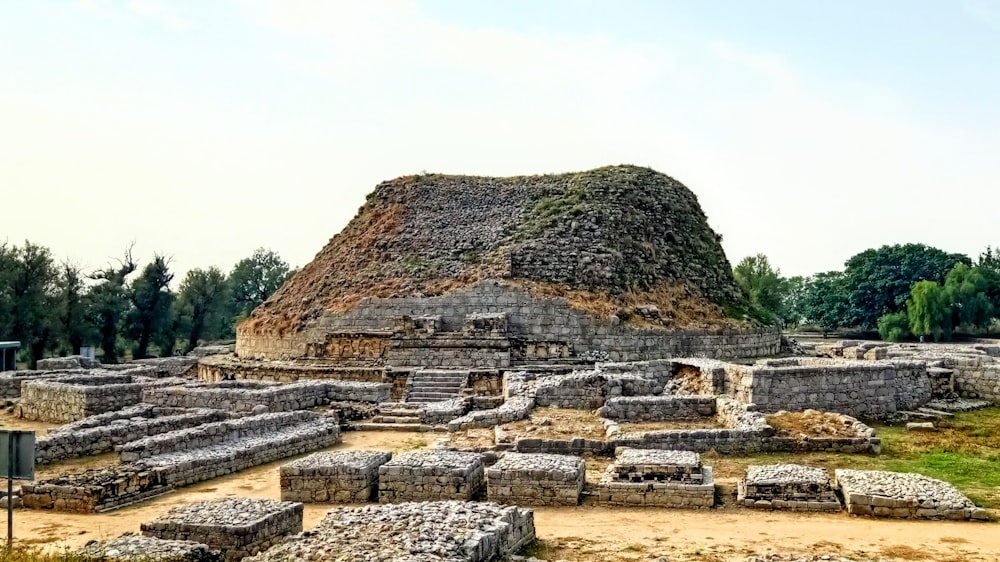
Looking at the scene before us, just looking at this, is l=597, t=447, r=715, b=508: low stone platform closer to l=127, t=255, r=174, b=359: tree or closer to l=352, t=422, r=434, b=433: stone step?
A: l=352, t=422, r=434, b=433: stone step

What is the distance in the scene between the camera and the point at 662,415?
17.5 m

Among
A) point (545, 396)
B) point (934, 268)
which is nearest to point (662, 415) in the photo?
point (545, 396)

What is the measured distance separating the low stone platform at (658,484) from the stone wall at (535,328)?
1417cm

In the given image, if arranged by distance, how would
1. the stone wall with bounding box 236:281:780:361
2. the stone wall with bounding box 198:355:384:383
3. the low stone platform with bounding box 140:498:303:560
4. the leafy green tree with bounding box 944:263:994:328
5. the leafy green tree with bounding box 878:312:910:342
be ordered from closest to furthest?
the low stone platform with bounding box 140:498:303:560, the stone wall with bounding box 198:355:384:383, the stone wall with bounding box 236:281:780:361, the leafy green tree with bounding box 944:263:994:328, the leafy green tree with bounding box 878:312:910:342

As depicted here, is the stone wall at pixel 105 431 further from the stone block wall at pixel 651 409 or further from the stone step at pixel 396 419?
the stone block wall at pixel 651 409

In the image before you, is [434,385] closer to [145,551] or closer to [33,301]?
[145,551]

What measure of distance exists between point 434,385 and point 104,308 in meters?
31.0

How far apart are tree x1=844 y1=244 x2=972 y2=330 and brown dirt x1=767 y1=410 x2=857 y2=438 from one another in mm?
52578

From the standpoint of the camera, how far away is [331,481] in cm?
1199

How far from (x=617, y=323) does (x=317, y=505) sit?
1610cm

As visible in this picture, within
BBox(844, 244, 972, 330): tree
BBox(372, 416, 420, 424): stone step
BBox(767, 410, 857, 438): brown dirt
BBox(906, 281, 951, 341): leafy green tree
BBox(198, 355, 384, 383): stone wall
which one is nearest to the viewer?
BBox(767, 410, 857, 438): brown dirt

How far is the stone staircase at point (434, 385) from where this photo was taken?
880 inches

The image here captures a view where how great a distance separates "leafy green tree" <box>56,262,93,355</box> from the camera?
44.3 metres

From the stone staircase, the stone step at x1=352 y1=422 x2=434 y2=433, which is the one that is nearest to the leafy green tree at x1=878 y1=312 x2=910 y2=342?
the stone staircase
